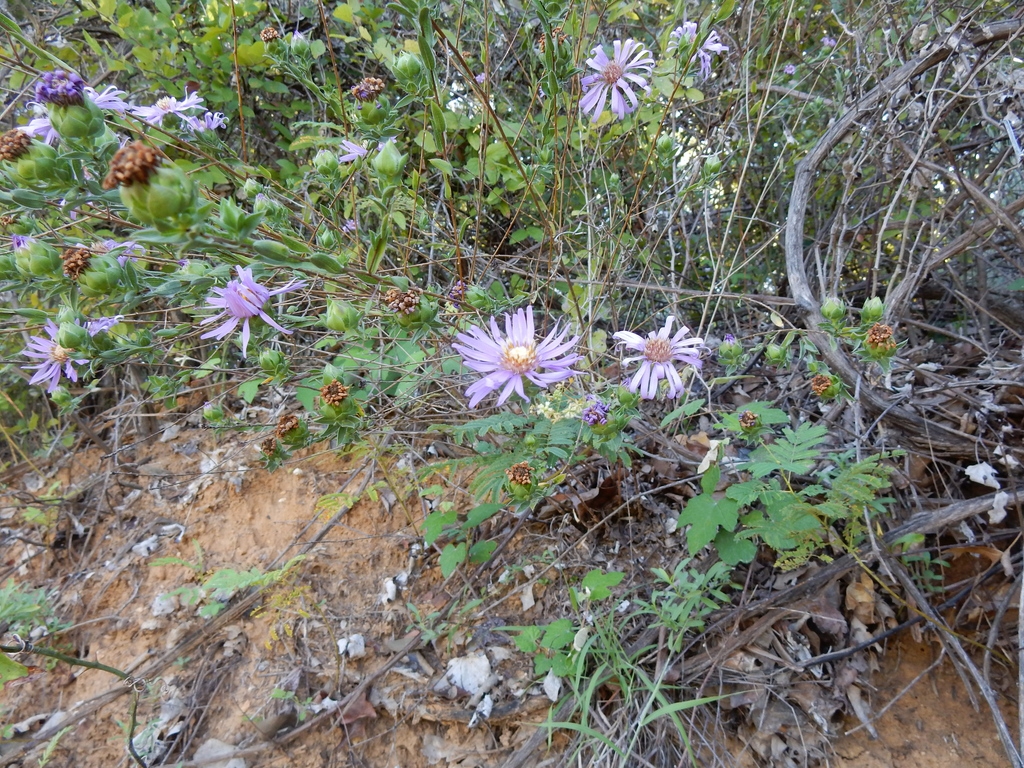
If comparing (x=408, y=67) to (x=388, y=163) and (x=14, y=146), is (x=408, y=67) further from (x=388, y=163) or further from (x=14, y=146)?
(x=14, y=146)

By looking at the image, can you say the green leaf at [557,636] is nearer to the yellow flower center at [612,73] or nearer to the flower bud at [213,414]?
the flower bud at [213,414]

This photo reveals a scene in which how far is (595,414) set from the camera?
130cm

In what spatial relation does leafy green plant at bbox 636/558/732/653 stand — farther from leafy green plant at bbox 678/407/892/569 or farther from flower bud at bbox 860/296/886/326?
flower bud at bbox 860/296/886/326

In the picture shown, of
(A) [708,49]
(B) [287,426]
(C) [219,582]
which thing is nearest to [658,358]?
(B) [287,426]

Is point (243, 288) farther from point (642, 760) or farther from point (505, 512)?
point (642, 760)

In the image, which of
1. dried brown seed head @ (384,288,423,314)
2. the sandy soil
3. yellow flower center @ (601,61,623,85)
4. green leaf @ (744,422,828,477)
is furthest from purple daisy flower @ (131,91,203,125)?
green leaf @ (744,422,828,477)

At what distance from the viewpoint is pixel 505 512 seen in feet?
6.38

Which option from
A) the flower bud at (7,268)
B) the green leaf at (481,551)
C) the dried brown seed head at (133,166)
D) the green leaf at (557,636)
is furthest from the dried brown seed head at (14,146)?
the green leaf at (557,636)

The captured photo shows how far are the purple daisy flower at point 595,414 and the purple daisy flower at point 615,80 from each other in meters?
0.83

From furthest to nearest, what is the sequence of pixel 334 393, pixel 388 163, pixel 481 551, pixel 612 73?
pixel 481 551, pixel 612 73, pixel 334 393, pixel 388 163

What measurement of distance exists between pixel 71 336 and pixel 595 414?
108 centimetres

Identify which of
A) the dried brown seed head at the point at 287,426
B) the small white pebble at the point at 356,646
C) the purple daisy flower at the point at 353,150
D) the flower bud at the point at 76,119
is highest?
the purple daisy flower at the point at 353,150

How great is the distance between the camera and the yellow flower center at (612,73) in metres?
1.67

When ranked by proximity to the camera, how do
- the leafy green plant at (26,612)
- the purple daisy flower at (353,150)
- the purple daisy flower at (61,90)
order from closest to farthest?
the purple daisy flower at (61,90) < the purple daisy flower at (353,150) < the leafy green plant at (26,612)
